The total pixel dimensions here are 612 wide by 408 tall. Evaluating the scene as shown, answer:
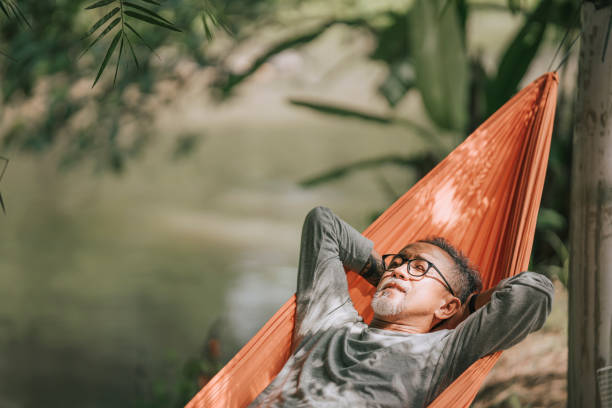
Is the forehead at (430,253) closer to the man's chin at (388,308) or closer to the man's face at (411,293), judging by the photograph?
the man's face at (411,293)

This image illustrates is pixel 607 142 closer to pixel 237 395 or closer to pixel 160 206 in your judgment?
pixel 237 395

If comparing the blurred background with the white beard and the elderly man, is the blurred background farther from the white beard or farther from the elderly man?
the white beard

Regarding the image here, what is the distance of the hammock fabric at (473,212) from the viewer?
135 cm

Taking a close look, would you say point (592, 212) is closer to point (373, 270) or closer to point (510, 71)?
point (373, 270)

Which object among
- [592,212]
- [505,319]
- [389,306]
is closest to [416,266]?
[389,306]

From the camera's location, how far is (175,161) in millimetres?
4340

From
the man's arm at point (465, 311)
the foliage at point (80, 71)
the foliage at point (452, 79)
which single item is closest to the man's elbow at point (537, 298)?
the man's arm at point (465, 311)

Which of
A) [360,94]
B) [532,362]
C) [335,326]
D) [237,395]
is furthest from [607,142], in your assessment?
[360,94]

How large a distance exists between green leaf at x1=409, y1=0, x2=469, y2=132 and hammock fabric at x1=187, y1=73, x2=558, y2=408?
779 millimetres

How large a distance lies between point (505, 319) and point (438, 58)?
1.39 metres

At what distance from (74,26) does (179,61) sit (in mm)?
622

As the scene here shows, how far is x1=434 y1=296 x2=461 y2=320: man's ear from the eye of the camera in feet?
4.25

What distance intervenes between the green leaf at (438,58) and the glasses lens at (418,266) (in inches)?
45.3

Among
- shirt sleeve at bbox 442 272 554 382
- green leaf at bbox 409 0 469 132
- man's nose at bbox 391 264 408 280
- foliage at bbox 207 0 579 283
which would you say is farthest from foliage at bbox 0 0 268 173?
shirt sleeve at bbox 442 272 554 382
